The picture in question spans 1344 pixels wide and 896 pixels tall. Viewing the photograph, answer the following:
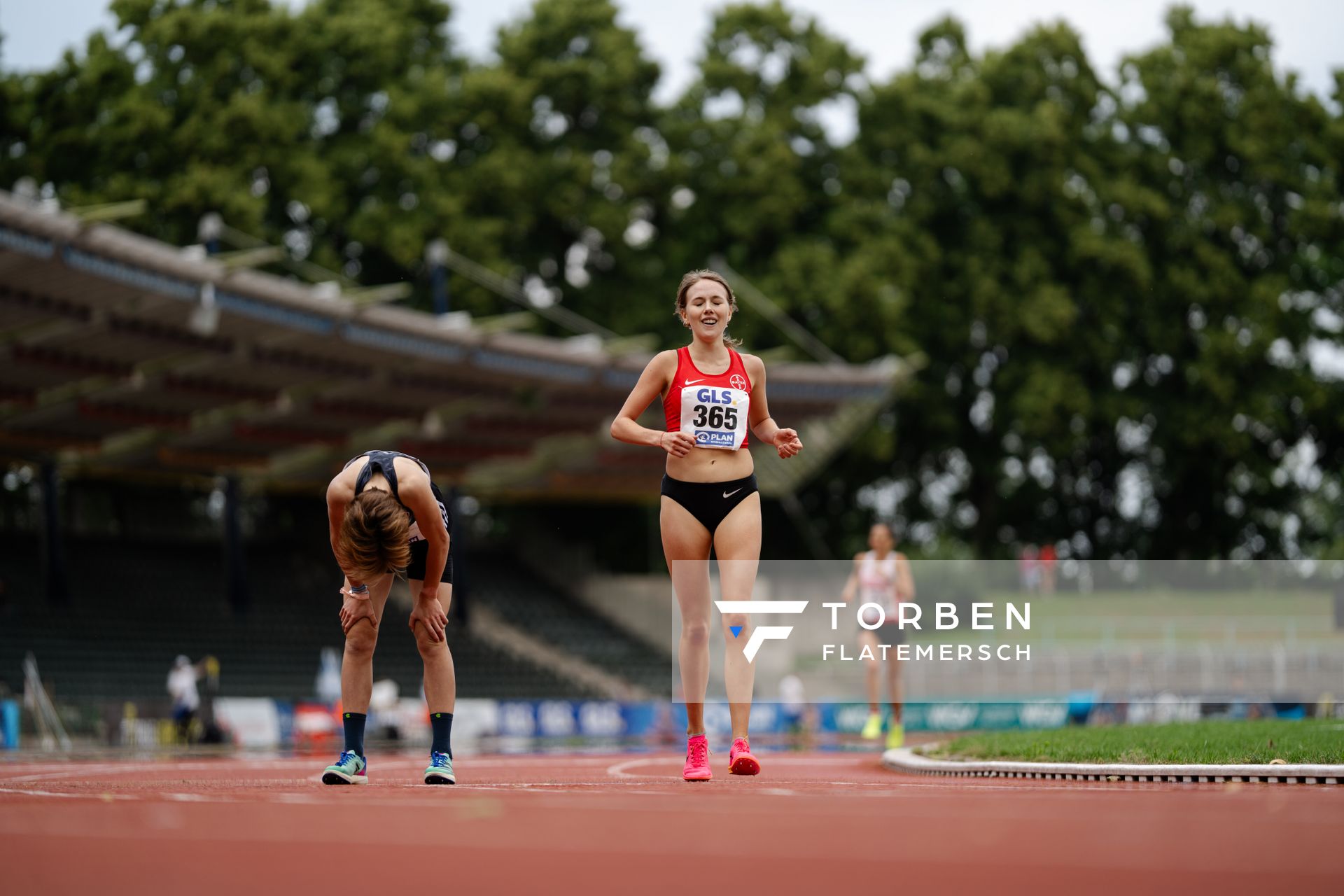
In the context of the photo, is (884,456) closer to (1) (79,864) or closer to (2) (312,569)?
(2) (312,569)

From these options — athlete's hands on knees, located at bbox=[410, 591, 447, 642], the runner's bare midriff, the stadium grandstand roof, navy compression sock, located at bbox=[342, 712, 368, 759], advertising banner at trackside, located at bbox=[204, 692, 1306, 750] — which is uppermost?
the stadium grandstand roof

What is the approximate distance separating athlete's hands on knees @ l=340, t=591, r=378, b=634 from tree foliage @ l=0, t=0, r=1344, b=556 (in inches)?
1396

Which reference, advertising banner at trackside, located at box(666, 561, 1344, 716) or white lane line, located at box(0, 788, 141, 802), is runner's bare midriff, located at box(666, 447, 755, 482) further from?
advertising banner at trackside, located at box(666, 561, 1344, 716)

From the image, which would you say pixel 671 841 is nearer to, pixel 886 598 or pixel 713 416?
pixel 713 416

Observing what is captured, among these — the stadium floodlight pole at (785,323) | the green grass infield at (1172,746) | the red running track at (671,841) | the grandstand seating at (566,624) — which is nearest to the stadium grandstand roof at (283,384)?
the grandstand seating at (566,624)

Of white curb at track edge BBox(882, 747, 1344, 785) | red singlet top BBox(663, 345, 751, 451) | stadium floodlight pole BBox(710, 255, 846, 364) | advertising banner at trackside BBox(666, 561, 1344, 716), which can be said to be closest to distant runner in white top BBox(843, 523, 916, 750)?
white curb at track edge BBox(882, 747, 1344, 785)

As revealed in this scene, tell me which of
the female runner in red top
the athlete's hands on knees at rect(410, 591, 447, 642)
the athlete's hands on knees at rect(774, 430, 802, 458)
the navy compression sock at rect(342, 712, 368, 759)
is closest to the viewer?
the athlete's hands on knees at rect(410, 591, 447, 642)

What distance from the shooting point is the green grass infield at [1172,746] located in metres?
8.74

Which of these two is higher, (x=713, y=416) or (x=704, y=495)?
(x=713, y=416)

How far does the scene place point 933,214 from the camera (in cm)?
4819

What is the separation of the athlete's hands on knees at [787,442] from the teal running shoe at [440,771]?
2107 millimetres

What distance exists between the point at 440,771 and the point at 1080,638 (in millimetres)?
31052

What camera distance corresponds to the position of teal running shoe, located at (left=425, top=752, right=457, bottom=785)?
761 centimetres

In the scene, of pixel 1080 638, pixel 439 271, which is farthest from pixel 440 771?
pixel 439 271
